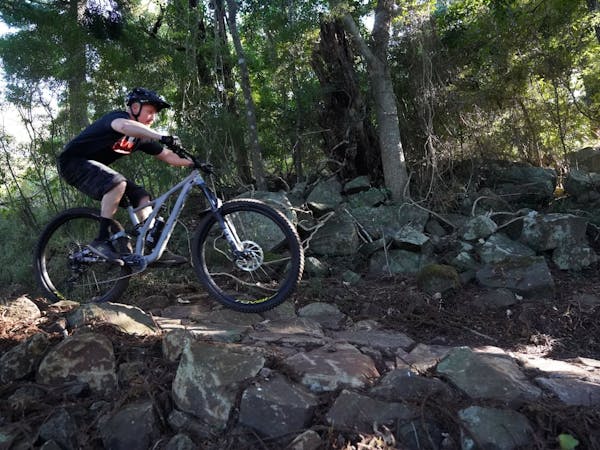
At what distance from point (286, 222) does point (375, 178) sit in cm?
412

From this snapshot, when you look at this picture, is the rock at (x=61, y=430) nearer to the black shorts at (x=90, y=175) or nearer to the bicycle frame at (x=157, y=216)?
the bicycle frame at (x=157, y=216)

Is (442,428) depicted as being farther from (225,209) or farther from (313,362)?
(225,209)

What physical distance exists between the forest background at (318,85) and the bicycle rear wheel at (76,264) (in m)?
1.61

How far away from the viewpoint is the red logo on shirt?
358 centimetres

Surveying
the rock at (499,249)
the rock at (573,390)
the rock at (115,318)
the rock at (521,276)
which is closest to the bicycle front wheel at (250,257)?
the rock at (115,318)

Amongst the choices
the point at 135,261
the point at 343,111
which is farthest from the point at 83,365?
the point at 343,111

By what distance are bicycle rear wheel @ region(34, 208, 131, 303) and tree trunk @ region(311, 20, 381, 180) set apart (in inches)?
147

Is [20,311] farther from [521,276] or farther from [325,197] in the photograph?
[521,276]

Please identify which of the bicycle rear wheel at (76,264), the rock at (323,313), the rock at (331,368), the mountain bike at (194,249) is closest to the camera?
the rock at (331,368)

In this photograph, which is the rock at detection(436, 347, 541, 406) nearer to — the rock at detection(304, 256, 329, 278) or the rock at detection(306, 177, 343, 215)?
the rock at detection(304, 256, 329, 278)

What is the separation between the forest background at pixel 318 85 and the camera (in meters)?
6.44

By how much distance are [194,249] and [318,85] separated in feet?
13.7

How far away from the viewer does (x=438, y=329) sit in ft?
12.2

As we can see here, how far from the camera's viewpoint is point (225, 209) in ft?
11.1
